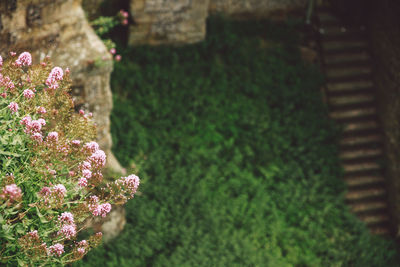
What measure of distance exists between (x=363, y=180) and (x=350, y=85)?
1.79m

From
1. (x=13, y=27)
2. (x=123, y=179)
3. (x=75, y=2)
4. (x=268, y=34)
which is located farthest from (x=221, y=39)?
(x=123, y=179)

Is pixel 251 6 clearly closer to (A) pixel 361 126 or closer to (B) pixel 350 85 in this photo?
(B) pixel 350 85

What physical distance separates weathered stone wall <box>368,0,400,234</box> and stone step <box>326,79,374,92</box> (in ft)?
0.68

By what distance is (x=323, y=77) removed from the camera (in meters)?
7.79

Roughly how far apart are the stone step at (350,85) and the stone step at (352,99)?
0.13 metres

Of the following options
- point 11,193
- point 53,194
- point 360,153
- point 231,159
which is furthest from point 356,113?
point 11,193

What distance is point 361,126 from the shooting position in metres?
7.64

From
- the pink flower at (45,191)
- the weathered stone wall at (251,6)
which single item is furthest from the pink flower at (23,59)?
the weathered stone wall at (251,6)

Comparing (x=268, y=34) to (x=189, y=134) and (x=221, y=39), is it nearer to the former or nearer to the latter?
(x=221, y=39)

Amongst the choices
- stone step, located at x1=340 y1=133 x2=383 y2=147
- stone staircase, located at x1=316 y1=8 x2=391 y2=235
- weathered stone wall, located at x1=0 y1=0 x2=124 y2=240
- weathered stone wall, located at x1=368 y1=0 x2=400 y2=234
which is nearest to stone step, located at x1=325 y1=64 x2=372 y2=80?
stone staircase, located at x1=316 y1=8 x2=391 y2=235

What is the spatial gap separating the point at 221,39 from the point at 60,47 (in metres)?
3.70

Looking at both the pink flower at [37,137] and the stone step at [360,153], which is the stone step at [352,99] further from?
the pink flower at [37,137]

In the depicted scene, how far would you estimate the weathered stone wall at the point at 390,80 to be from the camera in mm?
7016

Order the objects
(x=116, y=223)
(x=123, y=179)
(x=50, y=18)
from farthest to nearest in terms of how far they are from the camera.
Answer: (x=116, y=223)
(x=50, y=18)
(x=123, y=179)
